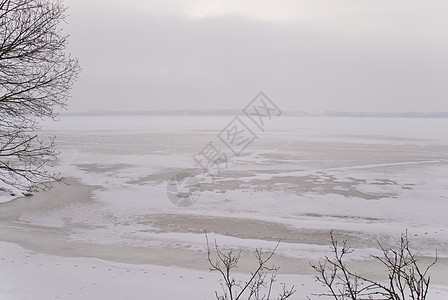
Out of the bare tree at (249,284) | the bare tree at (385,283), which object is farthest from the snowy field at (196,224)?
the bare tree at (385,283)

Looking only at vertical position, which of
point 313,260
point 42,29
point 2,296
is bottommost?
point 313,260

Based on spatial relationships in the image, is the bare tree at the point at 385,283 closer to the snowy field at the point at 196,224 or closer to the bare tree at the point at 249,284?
the snowy field at the point at 196,224

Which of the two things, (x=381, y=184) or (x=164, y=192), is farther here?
(x=381, y=184)

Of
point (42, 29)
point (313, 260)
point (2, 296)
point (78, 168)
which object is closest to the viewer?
point (42, 29)

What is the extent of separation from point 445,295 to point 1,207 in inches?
529

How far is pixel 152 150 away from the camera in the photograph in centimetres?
2786

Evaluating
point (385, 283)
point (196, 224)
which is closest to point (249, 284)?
point (385, 283)

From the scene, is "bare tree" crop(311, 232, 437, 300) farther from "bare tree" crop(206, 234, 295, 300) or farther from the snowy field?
"bare tree" crop(206, 234, 295, 300)

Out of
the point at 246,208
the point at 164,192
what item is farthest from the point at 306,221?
the point at 164,192

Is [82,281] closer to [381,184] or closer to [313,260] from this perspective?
[313,260]

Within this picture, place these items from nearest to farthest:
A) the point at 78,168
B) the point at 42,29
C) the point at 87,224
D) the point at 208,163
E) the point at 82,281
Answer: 1. the point at 42,29
2. the point at 82,281
3. the point at 87,224
4. the point at 78,168
5. the point at 208,163

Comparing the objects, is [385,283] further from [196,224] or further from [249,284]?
[196,224]

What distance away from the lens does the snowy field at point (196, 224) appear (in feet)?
22.2

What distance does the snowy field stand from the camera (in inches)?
267
